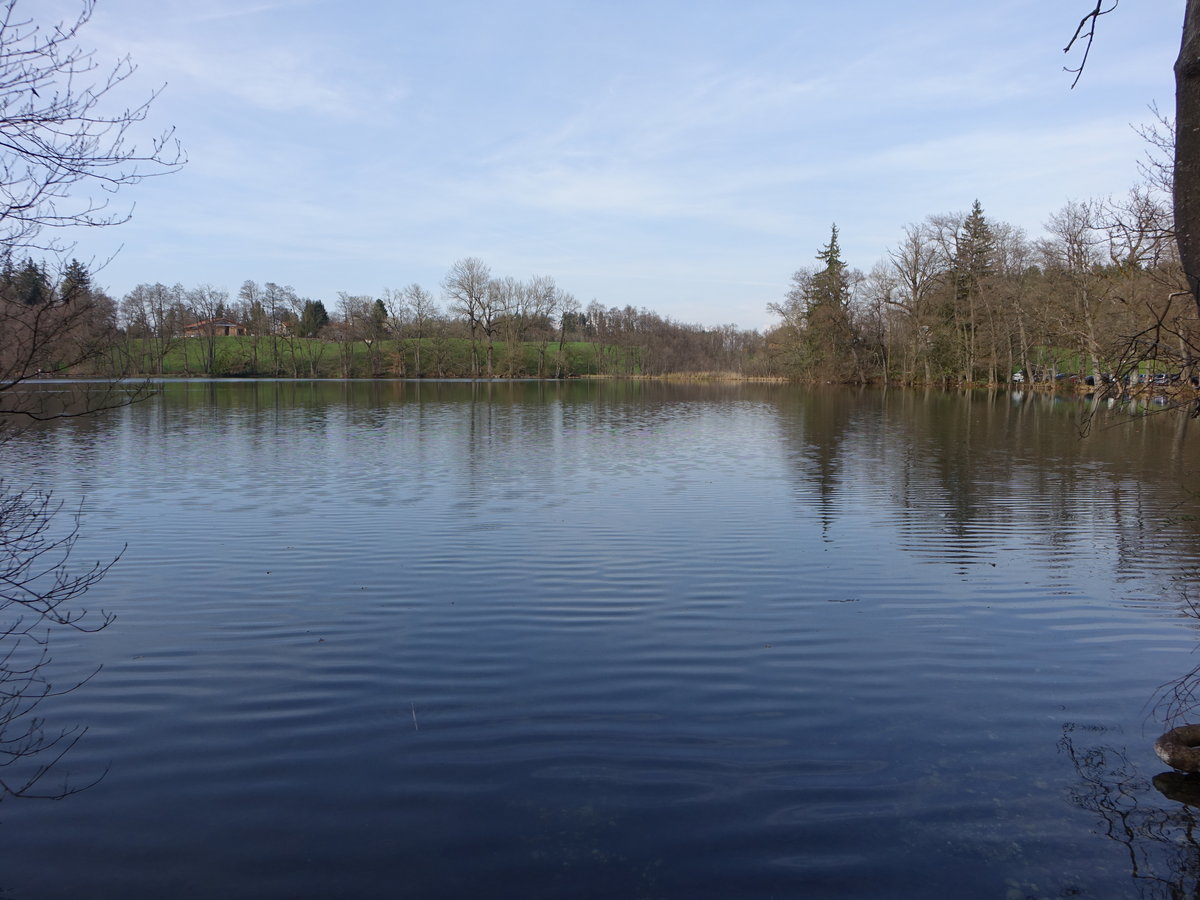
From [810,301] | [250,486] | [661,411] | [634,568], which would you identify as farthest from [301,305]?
[634,568]

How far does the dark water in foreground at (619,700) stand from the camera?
4051 millimetres

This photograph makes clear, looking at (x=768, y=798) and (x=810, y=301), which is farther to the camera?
(x=810, y=301)

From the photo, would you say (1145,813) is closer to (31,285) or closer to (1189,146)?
(1189,146)

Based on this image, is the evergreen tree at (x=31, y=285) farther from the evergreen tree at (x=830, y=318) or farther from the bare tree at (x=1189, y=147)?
the evergreen tree at (x=830, y=318)

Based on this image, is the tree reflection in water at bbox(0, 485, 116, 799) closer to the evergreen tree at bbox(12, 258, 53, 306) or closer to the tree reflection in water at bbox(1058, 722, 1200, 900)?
the evergreen tree at bbox(12, 258, 53, 306)

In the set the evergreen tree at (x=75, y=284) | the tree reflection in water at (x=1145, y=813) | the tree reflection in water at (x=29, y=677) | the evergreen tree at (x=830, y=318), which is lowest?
the tree reflection in water at (x=1145, y=813)

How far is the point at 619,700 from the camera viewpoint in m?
5.91

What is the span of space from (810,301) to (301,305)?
67796mm

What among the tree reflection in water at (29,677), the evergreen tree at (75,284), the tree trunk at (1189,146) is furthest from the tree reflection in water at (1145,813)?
the evergreen tree at (75,284)

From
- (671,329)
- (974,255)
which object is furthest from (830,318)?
(671,329)

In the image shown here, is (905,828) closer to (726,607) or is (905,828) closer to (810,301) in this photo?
(726,607)

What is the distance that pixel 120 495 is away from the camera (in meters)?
14.5

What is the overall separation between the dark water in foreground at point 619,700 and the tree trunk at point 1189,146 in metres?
3.03

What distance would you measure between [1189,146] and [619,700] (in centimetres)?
471
